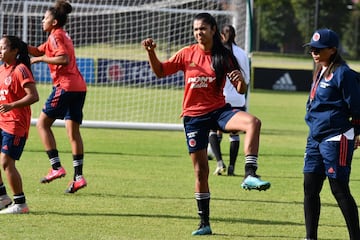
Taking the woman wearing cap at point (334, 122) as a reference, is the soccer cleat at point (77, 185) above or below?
below

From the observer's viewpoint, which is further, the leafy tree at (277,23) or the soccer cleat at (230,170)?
the leafy tree at (277,23)

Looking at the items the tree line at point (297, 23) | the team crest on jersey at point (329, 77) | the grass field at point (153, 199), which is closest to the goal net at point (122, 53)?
the grass field at point (153, 199)

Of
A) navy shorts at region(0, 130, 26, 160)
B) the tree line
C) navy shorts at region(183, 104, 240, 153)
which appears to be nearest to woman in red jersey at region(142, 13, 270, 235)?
navy shorts at region(183, 104, 240, 153)

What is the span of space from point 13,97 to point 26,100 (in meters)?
0.33

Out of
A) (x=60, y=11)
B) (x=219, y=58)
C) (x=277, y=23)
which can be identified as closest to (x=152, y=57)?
(x=219, y=58)

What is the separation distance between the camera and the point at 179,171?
1272 cm

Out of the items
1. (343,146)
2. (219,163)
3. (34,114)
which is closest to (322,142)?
(343,146)

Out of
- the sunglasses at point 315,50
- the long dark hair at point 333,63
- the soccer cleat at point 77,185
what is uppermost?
the sunglasses at point 315,50

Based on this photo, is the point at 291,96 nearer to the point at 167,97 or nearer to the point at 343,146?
the point at 167,97

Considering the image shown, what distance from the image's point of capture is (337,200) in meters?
7.37

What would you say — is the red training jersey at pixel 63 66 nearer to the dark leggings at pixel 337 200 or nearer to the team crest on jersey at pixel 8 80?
the team crest on jersey at pixel 8 80

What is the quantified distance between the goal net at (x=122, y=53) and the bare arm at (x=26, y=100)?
11.4m

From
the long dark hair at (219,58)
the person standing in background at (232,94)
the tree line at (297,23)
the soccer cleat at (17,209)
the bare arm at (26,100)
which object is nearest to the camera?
the long dark hair at (219,58)

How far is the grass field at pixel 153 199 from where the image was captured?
27.5 feet
